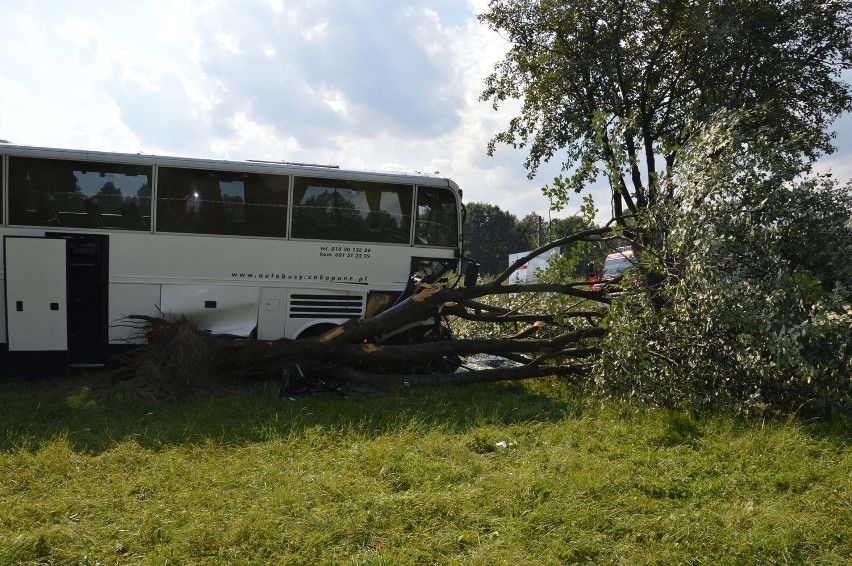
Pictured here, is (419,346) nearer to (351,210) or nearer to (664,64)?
(351,210)

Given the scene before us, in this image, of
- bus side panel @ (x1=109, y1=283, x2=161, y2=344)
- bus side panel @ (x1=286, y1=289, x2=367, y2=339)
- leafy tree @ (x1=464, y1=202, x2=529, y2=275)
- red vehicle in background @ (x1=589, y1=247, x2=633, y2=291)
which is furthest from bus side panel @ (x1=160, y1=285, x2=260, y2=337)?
leafy tree @ (x1=464, y1=202, x2=529, y2=275)

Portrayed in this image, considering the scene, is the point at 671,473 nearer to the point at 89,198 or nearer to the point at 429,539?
the point at 429,539

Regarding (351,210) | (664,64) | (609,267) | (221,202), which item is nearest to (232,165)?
(221,202)

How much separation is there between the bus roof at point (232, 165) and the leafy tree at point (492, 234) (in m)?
66.4

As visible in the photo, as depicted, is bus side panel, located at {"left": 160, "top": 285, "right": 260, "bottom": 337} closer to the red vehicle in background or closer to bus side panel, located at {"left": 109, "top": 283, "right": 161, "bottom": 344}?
bus side panel, located at {"left": 109, "top": 283, "right": 161, "bottom": 344}

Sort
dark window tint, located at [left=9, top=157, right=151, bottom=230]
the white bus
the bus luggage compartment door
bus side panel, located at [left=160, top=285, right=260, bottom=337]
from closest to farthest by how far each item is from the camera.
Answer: the bus luggage compartment door → the white bus → dark window tint, located at [left=9, top=157, right=151, bottom=230] → bus side panel, located at [left=160, top=285, right=260, bottom=337]

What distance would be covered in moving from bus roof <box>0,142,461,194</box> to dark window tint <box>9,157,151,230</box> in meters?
0.10

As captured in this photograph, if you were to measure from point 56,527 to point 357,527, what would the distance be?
71.7 inches

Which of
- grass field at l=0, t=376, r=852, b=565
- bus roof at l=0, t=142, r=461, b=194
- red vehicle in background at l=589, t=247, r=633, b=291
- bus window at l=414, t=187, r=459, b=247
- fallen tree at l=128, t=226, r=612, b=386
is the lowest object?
grass field at l=0, t=376, r=852, b=565

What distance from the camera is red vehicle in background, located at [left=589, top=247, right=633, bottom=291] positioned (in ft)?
27.3

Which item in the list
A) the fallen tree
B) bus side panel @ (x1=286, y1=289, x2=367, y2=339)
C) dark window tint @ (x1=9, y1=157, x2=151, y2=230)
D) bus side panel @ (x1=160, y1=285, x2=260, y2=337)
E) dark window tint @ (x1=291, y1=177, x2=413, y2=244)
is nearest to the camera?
the fallen tree

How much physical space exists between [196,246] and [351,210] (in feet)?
7.61

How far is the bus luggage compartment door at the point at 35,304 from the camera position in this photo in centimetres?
874

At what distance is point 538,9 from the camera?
54.9 ft
